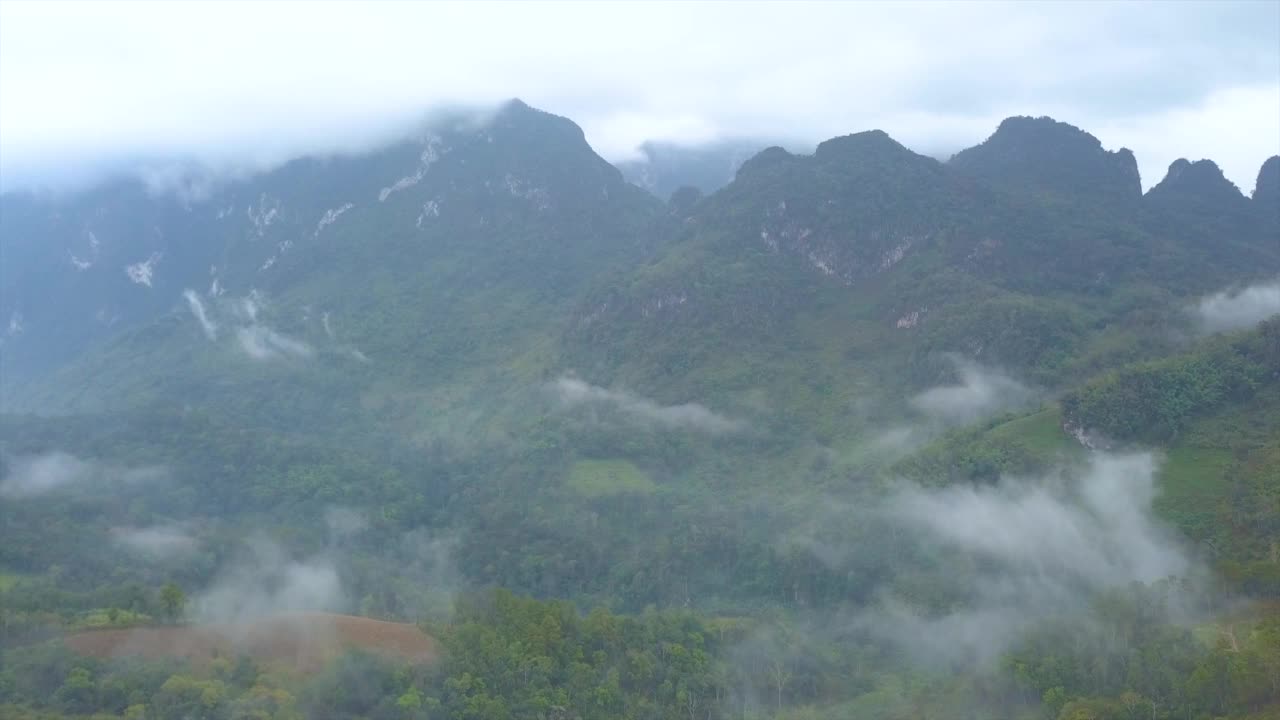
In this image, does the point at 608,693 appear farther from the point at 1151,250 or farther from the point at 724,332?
the point at 1151,250

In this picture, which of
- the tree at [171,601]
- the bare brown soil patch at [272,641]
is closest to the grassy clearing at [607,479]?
the bare brown soil patch at [272,641]

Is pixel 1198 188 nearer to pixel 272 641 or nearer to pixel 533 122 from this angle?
pixel 533 122

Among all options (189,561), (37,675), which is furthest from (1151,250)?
(37,675)

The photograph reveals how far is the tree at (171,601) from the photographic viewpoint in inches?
1538

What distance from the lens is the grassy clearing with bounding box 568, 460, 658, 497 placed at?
2532 inches

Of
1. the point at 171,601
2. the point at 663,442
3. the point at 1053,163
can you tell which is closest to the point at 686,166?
the point at 1053,163

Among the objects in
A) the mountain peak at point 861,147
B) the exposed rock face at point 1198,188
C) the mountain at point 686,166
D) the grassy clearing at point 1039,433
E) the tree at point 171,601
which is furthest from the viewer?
the mountain at point 686,166

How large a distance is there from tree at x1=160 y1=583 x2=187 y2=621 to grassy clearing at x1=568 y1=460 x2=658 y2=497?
28.9 m

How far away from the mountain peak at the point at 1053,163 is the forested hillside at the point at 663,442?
0.54 m

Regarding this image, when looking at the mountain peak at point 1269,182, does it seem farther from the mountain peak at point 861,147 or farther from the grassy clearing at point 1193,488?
the grassy clearing at point 1193,488

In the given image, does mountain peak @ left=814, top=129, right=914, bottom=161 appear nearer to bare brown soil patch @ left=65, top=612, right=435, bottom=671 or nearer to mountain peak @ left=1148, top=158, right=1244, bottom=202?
mountain peak @ left=1148, top=158, right=1244, bottom=202

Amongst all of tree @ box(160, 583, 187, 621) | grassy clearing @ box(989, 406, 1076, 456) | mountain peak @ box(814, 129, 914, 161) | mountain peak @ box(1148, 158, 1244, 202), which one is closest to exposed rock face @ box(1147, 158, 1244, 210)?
mountain peak @ box(1148, 158, 1244, 202)

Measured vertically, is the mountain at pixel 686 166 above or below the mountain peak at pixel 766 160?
above

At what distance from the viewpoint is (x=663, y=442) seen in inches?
2756
